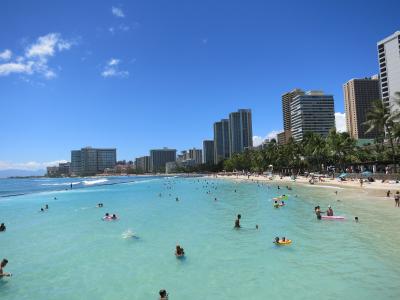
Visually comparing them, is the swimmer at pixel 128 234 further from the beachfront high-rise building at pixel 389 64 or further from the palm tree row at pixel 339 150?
the beachfront high-rise building at pixel 389 64

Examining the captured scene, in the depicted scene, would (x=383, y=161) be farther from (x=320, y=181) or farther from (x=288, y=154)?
(x=288, y=154)

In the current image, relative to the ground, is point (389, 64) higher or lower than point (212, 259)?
higher

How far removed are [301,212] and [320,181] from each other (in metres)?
40.4

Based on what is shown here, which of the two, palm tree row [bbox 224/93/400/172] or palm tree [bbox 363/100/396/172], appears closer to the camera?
palm tree [bbox 363/100/396/172]

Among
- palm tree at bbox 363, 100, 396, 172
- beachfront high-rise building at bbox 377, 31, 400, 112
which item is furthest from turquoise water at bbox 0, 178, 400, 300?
beachfront high-rise building at bbox 377, 31, 400, 112

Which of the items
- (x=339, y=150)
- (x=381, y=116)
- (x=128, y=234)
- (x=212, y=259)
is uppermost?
(x=381, y=116)

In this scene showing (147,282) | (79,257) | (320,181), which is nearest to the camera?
(147,282)

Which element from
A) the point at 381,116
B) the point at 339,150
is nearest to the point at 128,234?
the point at 381,116

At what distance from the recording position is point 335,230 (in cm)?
2611

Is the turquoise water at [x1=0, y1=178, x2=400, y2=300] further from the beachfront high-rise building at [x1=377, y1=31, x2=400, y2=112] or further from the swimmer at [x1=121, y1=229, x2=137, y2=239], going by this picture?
the beachfront high-rise building at [x1=377, y1=31, x2=400, y2=112]

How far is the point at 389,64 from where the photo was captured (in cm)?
13512

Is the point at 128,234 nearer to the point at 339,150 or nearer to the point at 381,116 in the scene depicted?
the point at 381,116

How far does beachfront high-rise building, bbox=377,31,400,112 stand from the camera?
131 metres

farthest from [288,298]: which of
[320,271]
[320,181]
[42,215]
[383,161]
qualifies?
[383,161]
